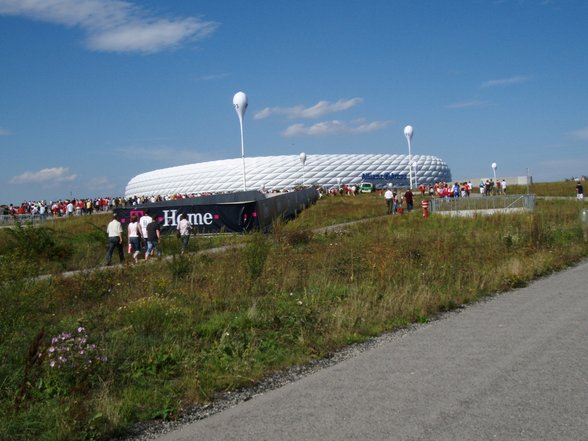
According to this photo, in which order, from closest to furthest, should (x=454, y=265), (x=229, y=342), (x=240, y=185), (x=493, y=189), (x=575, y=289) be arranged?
1. (x=229, y=342)
2. (x=575, y=289)
3. (x=454, y=265)
4. (x=493, y=189)
5. (x=240, y=185)

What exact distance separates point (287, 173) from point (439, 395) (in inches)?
4794

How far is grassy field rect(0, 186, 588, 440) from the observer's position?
5.53 metres

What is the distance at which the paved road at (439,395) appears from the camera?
449cm

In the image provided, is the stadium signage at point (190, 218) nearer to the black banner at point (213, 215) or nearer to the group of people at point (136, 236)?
the black banner at point (213, 215)

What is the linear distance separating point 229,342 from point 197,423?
2.35 metres

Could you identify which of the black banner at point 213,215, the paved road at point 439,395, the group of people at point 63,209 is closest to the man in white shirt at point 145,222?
the black banner at point 213,215

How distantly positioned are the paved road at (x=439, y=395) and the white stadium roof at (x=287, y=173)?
11554cm

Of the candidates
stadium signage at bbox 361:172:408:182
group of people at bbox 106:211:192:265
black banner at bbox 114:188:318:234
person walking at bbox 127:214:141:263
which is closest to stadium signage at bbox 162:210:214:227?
black banner at bbox 114:188:318:234

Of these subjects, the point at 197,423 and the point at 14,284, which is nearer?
the point at 197,423

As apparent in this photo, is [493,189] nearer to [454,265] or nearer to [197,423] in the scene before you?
[454,265]

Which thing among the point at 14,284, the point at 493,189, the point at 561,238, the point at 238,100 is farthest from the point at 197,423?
the point at 493,189

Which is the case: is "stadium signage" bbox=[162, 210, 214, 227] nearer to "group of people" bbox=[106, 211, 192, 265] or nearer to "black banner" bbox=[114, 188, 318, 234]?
"black banner" bbox=[114, 188, 318, 234]

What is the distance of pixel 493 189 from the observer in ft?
213

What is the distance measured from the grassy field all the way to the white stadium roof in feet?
357
